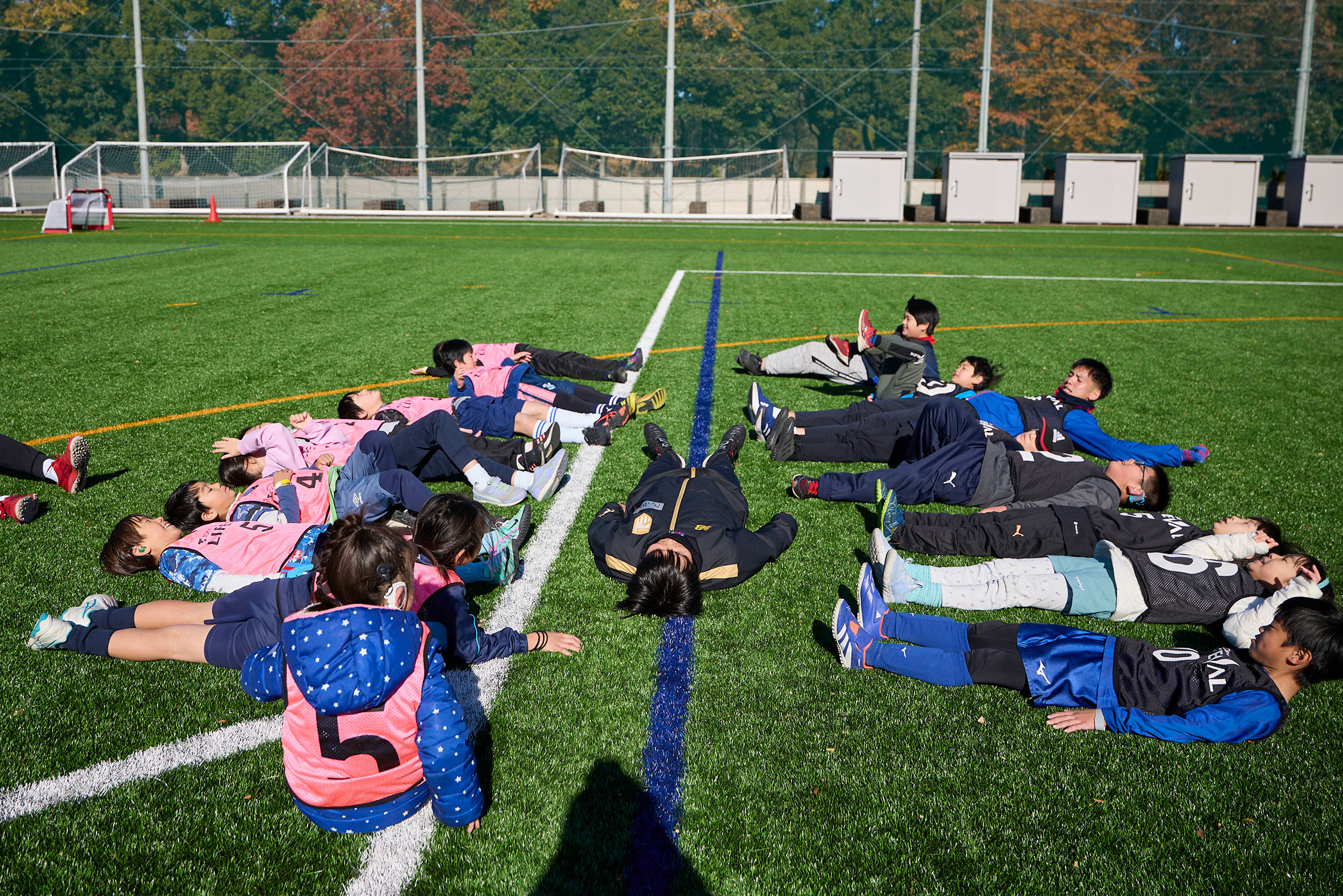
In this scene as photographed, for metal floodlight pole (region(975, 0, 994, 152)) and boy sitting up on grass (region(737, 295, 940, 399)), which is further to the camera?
metal floodlight pole (region(975, 0, 994, 152))

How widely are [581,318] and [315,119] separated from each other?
143 ft

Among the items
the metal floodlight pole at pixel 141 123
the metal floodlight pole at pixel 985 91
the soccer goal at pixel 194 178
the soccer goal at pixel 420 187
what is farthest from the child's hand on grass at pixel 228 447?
the metal floodlight pole at pixel 985 91

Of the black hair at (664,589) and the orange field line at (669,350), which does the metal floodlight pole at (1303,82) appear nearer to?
the orange field line at (669,350)

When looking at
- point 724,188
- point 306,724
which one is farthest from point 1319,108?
point 306,724

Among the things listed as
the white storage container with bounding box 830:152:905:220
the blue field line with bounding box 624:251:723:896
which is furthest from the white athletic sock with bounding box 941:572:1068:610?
the white storage container with bounding box 830:152:905:220

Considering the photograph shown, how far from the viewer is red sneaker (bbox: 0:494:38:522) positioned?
4418mm

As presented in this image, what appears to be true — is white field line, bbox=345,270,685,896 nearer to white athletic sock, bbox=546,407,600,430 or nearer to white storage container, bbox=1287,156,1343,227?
white athletic sock, bbox=546,407,600,430

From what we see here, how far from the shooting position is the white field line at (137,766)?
2.56m

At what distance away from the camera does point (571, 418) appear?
593 cm

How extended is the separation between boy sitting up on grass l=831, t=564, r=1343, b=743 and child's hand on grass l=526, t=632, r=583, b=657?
38.7 inches

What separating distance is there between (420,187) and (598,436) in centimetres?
3174

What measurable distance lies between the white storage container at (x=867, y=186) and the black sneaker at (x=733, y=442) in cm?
2735

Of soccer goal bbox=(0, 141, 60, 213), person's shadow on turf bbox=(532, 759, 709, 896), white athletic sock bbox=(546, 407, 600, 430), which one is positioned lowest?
person's shadow on turf bbox=(532, 759, 709, 896)

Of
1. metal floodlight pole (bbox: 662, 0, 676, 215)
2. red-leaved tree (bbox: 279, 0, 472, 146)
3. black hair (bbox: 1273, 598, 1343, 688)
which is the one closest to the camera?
black hair (bbox: 1273, 598, 1343, 688)
